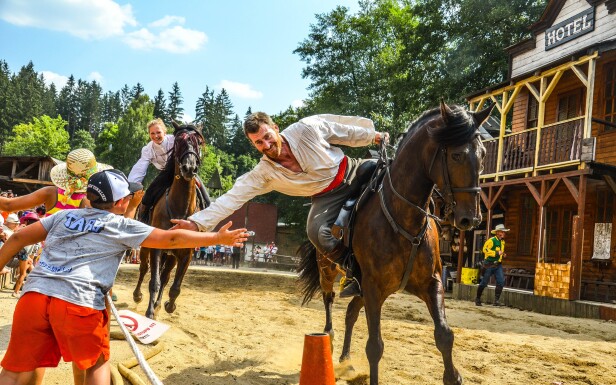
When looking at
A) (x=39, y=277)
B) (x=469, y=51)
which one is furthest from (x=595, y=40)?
(x=39, y=277)

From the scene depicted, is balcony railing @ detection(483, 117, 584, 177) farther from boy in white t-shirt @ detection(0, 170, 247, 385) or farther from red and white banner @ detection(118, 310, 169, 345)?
boy in white t-shirt @ detection(0, 170, 247, 385)

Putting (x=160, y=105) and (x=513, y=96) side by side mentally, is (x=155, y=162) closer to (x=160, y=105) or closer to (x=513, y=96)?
(x=513, y=96)

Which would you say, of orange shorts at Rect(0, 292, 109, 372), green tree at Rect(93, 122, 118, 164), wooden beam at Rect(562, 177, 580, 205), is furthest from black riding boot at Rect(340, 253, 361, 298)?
green tree at Rect(93, 122, 118, 164)

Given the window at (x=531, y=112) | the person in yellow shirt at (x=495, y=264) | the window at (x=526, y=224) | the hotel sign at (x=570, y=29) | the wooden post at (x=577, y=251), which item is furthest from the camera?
the window at (x=531, y=112)

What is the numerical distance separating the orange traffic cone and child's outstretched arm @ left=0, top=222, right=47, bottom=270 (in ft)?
6.64

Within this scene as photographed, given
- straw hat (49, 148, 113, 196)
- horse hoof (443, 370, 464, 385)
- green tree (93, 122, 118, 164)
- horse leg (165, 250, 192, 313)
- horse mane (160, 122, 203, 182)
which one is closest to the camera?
horse hoof (443, 370, 464, 385)

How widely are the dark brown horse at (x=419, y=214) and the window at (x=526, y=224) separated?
16.0 m

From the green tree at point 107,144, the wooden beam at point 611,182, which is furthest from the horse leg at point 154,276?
the green tree at point 107,144

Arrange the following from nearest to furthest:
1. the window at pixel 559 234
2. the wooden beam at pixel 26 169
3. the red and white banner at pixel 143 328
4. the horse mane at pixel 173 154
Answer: the red and white banner at pixel 143 328
the horse mane at pixel 173 154
the window at pixel 559 234
the wooden beam at pixel 26 169

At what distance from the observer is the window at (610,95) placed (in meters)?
16.4

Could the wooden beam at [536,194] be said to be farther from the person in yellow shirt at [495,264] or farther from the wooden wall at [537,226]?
the person in yellow shirt at [495,264]

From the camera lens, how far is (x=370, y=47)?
134 feet

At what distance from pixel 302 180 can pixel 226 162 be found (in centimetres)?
8992

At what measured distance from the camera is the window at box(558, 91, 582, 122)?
18.2 meters
